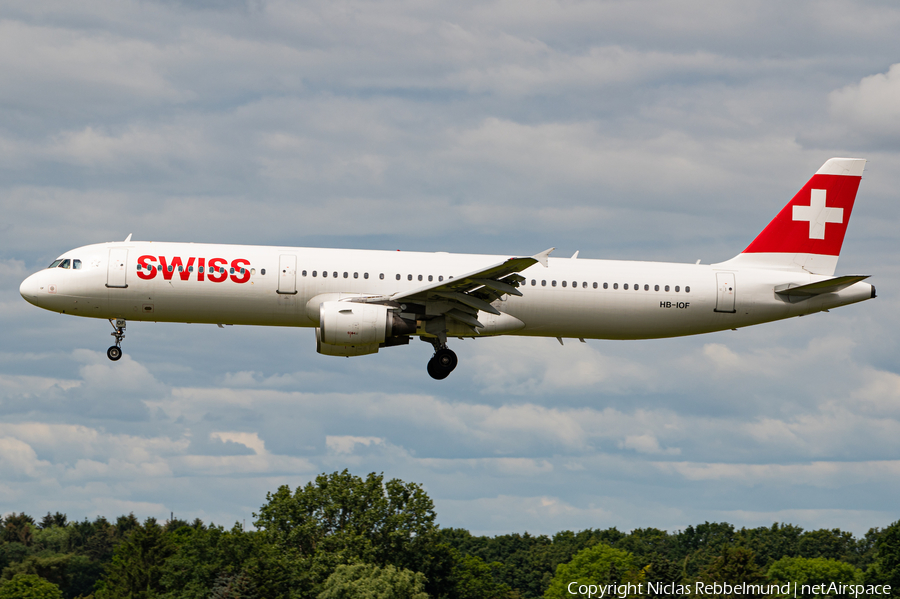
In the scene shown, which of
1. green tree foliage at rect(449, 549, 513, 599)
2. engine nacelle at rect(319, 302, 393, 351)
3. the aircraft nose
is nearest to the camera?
engine nacelle at rect(319, 302, 393, 351)

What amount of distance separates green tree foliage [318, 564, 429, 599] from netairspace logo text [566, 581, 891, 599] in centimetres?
4908

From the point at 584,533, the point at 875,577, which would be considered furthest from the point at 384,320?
the point at 584,533

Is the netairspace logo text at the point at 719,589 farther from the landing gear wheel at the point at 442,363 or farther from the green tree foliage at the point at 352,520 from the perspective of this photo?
the landing gear wheel at the point at 442,363

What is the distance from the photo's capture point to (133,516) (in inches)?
7274

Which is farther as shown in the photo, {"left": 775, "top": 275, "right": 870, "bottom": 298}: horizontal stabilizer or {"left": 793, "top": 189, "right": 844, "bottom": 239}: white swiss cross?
{"left": 793, "top": 189, "right": 844, "bottom": 239}: white swiss cross

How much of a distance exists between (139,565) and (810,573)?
91.4 meters

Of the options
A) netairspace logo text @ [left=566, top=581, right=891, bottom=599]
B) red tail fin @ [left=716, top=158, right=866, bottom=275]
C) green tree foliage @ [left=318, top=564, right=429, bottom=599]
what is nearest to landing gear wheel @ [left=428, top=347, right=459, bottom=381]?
red tail fin @ [left=716, top=158, right=866, bottom=275]

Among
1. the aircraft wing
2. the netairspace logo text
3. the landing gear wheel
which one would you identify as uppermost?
the aircraft wing

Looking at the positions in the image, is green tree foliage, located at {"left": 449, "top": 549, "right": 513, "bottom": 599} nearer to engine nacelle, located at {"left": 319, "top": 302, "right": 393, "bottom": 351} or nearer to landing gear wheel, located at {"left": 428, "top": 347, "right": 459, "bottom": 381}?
landing gear wheel, located at {"left": 428, "top": 347, "right": 459, "bottom": 381}

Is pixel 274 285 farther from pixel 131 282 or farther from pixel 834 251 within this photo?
pixel 834 251

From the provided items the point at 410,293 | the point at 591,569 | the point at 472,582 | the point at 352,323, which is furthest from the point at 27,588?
the point at 410,293

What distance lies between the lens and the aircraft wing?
35.4 meters

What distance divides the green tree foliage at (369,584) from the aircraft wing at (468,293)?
149ft

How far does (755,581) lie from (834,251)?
83380 mm
